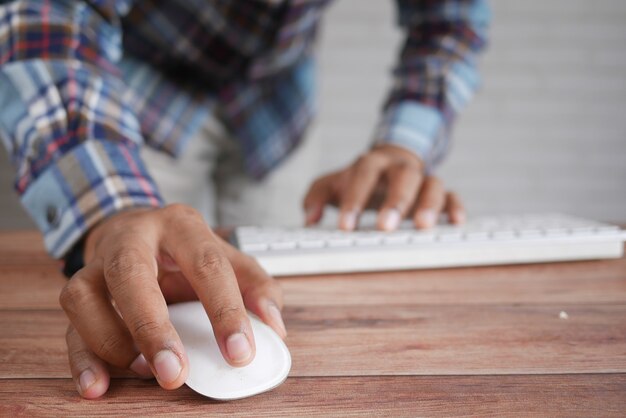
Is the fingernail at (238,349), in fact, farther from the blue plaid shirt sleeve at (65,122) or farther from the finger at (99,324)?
the blue plaid shirt sleeve at (65,122)

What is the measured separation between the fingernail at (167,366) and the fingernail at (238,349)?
0.09 ft

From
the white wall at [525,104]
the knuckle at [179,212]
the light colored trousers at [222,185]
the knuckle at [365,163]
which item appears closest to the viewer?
the knuckle at [179,212]

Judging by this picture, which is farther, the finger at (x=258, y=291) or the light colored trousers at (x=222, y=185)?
the light colored trousers at (x=222, y=185)

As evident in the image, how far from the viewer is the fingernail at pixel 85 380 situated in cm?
36

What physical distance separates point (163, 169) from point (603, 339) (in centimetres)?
81

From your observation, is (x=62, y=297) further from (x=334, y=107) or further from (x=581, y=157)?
(x=581, y=157)

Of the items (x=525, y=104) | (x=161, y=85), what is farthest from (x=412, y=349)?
(x=525, y=104)

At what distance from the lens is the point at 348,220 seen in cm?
75

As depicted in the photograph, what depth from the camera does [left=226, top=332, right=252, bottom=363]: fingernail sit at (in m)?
0.36

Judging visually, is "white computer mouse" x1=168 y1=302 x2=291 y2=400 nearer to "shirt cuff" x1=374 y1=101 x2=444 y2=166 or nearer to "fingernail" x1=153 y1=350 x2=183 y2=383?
"fingernail" x1=153 y1=350 x2=183 y2=383

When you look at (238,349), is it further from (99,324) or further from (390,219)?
(390,219)

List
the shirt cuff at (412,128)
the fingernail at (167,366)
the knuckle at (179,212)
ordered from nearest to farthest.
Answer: the fingernail at (167,366) < the knuckle at (179,212) < the shirt cuff at (412,128)

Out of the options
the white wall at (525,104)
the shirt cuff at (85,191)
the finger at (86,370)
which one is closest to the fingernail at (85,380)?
the finger at (86,370)

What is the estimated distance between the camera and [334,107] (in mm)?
2428
